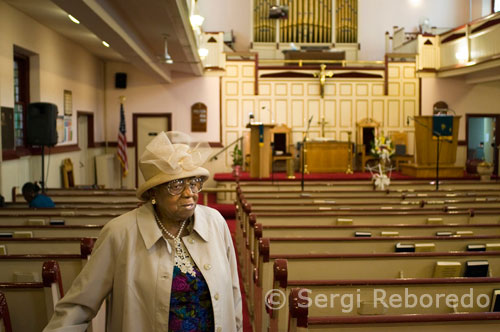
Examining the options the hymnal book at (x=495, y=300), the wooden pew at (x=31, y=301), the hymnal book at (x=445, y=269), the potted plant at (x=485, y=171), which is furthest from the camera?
the potted plant at (x=485, y=171)

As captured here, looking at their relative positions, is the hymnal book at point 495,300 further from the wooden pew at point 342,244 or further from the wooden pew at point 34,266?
the wooden pew at point 34,266

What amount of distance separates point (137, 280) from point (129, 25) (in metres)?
6.56

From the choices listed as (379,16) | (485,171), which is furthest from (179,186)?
(379,16)

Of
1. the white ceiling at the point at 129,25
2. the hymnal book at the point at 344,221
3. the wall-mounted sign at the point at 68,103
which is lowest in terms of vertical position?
the hymnal book at the point at 344,221

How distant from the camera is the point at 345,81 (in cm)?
1361

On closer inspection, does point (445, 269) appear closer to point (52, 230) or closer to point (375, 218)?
point (375, 218)

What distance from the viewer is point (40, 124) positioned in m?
7.86

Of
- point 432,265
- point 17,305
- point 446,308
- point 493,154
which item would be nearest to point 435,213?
point 432,265

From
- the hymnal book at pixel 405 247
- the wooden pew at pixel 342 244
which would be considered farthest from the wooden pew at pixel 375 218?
the hymnal book at pixel 405 247

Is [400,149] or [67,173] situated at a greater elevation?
[400,149]

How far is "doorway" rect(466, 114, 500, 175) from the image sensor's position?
45.0ft

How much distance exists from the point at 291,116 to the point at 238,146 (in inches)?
60.7

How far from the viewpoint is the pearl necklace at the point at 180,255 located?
6.69 feet

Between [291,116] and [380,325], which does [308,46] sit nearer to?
[291,116]
